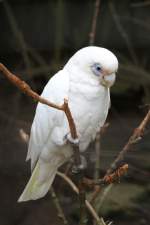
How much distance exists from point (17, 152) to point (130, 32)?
158 cm

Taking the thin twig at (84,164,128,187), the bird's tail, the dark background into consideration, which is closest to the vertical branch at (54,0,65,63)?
the dark background

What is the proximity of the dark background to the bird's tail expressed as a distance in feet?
3.34

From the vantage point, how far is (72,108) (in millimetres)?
2041

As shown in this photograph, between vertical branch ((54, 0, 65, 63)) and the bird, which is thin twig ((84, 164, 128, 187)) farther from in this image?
vertical branch ((54, 0, 65, 63))

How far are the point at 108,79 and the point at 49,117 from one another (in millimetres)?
300

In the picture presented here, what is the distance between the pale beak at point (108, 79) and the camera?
1.91m

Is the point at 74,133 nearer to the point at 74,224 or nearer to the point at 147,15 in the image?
the point at 74,224

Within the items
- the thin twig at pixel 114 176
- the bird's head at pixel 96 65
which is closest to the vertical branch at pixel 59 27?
the bird's head at pixel 96 65

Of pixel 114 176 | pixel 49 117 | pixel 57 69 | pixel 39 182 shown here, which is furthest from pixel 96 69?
pixel 57 69

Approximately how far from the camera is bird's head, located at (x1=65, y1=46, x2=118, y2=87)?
187cm

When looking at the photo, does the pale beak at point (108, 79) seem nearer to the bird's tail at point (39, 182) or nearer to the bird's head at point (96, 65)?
the bird's head at point (96, 65)

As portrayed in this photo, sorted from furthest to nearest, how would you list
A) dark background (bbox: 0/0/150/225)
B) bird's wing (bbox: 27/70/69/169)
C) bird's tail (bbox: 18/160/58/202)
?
dark background (bbox: 0/0/150/225)
bird's tail (bbox: 18/160/58/202)
bird's wing (bbox: 27/70/69/169)

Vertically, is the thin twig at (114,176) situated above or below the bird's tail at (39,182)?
above

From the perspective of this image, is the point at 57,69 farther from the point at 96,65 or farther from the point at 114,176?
the point at 114,176
